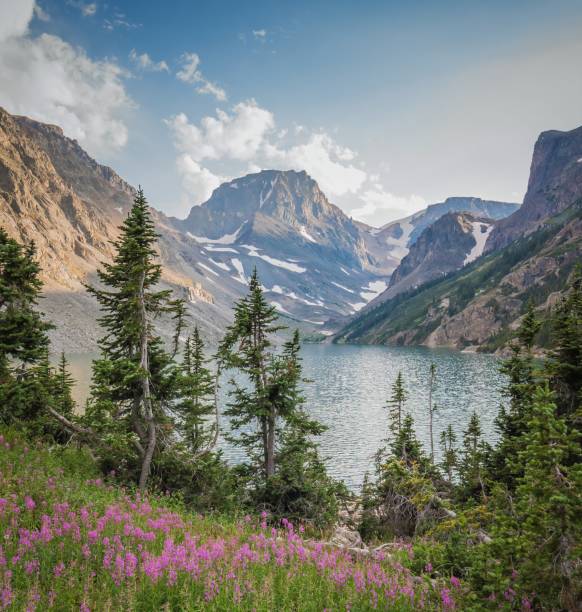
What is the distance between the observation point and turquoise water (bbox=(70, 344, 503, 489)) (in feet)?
170

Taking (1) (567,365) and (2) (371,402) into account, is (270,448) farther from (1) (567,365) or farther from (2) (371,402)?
(2) (371,402)

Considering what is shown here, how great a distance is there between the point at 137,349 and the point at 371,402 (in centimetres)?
7382

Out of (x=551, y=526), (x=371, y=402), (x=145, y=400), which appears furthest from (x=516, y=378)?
(x=371, y=402)

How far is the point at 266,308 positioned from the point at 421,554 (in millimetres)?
15934

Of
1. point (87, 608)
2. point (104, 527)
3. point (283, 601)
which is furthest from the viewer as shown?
point (104, 527)

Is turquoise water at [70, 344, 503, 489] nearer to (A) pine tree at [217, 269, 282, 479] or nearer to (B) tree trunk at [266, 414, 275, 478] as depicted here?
(B) tree trunk at [266, 414, 275, 478]

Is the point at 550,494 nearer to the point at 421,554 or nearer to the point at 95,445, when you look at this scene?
the point at 421,554

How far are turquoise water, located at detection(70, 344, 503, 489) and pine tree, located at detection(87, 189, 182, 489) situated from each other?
22421 mm

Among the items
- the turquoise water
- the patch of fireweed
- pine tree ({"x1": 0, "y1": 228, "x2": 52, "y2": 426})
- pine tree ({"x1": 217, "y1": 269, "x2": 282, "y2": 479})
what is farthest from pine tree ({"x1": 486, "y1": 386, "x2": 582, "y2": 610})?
the turquoise water

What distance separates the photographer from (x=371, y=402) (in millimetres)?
83312

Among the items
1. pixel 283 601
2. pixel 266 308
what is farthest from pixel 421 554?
pixel 266 308

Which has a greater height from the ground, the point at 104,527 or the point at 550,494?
the point at 550,494

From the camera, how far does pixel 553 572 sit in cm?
446

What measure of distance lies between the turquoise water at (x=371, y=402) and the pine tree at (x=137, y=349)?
2242 centimetres
